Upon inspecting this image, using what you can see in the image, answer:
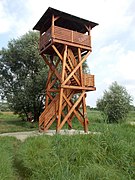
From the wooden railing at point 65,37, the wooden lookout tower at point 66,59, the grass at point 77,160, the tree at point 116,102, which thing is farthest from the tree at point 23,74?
the grass at point 77,160

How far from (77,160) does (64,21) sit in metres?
12.3

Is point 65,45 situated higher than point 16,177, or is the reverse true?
point 65,45

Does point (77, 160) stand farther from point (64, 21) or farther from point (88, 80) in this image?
point (64, 21)

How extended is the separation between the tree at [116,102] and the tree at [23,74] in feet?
30.8

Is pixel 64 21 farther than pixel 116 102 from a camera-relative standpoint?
No

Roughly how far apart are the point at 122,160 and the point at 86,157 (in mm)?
928

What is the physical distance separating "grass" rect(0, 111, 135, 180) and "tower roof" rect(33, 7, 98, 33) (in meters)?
9.02

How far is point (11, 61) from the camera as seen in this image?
2231 centimetres

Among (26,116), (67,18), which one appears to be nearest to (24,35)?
(26,116)

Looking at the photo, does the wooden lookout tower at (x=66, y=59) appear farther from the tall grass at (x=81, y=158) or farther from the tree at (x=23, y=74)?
the tall grass at (x=81, y=158)

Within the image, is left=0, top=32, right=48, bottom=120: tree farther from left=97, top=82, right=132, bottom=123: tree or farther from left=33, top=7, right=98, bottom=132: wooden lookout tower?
left=97, top=82, right=132, bottom=123: tree

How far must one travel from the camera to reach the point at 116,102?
28.2m

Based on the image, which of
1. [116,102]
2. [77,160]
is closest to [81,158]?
[77,160]

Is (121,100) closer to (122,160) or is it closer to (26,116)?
(26,116)
